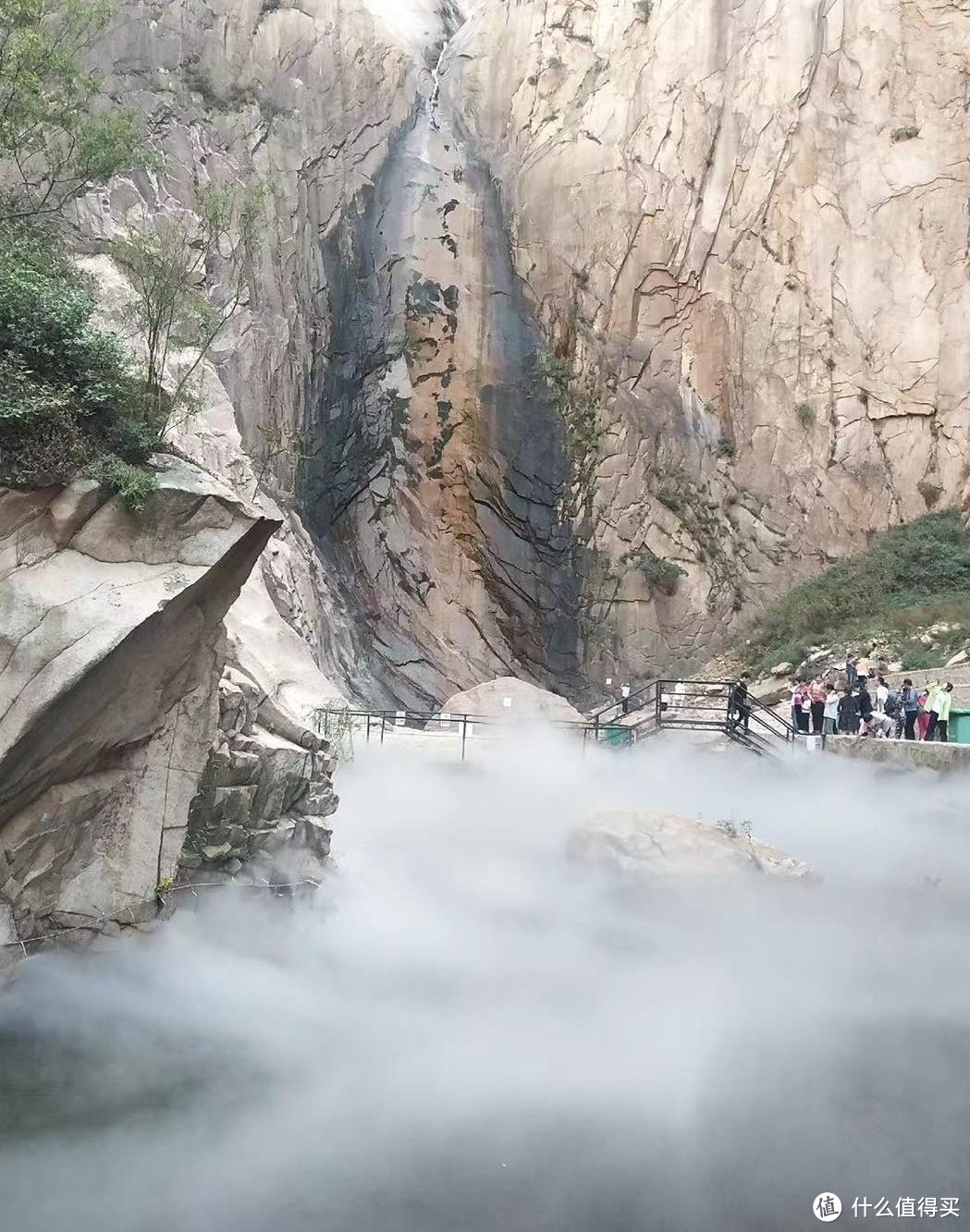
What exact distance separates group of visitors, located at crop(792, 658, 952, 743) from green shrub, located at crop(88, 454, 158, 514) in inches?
462

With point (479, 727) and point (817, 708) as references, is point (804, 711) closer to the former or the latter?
point (817, 708)

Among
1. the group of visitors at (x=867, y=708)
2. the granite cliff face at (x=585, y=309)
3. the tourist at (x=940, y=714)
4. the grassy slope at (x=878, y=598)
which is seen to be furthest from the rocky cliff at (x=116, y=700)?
the grassy slope at (x=878, y=598)

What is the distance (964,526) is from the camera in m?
22.0

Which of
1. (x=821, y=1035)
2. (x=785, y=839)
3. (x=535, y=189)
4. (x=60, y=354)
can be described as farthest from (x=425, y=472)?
(x=821, y=1035)

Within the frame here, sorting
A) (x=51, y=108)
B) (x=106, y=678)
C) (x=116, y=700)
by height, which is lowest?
(x=116, y=700)

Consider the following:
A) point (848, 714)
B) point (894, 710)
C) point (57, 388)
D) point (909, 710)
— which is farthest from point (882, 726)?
point (57, 388)

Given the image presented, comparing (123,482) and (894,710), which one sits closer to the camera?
(123,482)

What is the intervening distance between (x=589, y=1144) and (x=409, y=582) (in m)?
20.6

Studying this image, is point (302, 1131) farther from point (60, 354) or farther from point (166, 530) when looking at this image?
point (60, 354)

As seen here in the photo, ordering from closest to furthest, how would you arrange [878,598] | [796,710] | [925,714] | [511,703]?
1. [925,714]
2. [796,710]
3. [511,703]
4. [878,598]

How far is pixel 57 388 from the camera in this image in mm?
7359

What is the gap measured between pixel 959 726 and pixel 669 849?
7.24 metres

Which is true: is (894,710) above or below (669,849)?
above

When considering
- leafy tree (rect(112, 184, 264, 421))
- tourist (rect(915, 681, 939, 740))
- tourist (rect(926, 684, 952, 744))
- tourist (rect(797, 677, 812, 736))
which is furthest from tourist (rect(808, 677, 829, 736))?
leafy tree (rect(112, 184, 264, 421))
